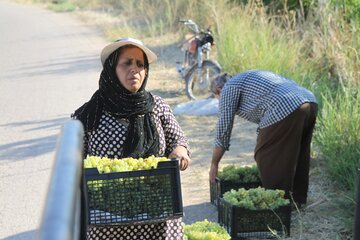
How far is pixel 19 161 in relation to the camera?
848 centimetres

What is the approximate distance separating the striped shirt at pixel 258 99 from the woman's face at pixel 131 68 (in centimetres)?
196

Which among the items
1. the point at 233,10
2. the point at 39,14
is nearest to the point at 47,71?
the point at 233,10

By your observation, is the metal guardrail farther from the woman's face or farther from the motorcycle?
the motorcycle

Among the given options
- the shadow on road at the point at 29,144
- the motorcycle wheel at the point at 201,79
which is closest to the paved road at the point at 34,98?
the shadow on road at the point at 29,144

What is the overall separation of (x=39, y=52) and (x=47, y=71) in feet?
9.98

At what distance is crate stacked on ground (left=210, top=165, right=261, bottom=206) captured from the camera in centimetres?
639

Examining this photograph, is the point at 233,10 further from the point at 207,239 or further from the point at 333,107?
the point at 207,239

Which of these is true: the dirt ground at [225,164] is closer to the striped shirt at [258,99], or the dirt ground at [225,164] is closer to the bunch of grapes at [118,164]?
the striped shirt at [258,99]

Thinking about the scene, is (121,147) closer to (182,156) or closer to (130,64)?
(182,156)

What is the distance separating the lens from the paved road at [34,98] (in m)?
7.04

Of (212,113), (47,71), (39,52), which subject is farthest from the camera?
(39,52)

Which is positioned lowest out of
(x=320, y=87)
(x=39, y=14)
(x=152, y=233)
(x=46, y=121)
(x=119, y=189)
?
(x=39, y=14)

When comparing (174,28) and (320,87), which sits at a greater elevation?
(320,87)

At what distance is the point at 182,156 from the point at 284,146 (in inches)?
85.6
